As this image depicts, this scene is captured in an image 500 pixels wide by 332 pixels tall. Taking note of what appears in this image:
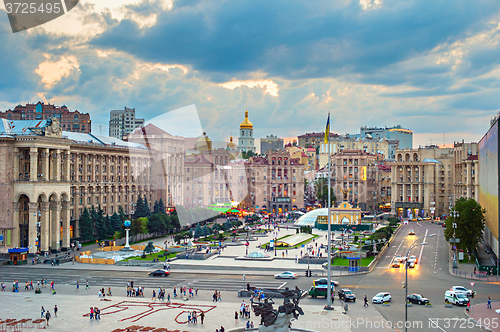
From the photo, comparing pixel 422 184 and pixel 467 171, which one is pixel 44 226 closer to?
pixel 467 171

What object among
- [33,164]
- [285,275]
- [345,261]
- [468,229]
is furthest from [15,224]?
[468,229]

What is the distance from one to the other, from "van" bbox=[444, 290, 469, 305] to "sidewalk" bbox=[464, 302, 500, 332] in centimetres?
92

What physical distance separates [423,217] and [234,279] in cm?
9607

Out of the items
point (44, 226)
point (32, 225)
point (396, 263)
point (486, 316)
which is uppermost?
point (32, 225)

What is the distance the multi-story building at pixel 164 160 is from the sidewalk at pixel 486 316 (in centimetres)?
8317

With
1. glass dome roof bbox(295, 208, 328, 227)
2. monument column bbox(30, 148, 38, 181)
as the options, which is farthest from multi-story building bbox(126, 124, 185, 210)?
monument column bbox(30, 148, 38, 181)

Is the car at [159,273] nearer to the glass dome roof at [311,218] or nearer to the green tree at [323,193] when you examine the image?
the glass dome roof at [311,218]

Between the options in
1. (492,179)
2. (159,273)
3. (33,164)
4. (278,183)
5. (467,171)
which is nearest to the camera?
(159,273)

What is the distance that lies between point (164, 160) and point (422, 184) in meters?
69.9

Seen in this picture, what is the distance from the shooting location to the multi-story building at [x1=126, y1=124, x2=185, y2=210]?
120 m

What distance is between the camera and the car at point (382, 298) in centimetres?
4338

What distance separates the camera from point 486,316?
1518 inches

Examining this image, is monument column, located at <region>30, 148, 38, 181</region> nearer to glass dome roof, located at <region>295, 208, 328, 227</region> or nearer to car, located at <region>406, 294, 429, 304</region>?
car, located at <region>406, 294, 429, 304</region>

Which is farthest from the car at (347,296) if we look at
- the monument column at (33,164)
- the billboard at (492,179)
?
the monument column at (33,164)
